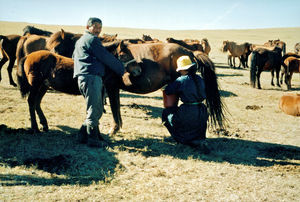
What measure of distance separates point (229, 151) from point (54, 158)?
3.31 m

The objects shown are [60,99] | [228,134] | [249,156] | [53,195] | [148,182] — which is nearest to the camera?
[53,195]

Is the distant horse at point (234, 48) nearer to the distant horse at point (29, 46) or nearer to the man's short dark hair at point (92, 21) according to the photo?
the distant horse at point (29, 46)

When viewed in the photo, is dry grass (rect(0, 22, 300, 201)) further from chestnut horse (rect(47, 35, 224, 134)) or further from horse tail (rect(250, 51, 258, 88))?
horse tail (rect(250, 51, 258, 88))

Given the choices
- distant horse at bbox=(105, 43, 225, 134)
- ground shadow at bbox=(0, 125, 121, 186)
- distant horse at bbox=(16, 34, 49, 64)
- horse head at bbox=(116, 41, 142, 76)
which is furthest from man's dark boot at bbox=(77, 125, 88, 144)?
distant horse at bbox=(16, 34, 49, 64)

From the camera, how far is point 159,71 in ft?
15.8

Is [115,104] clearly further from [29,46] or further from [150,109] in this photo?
[29,46]

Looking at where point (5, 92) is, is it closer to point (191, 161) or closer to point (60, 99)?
point (60, 99)

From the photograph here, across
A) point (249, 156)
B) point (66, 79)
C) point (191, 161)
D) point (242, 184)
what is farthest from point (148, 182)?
point (66, 79)

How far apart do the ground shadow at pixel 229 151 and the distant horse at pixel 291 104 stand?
2.60m

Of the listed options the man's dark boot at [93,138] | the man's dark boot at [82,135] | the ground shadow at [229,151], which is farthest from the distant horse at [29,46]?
the ground shadow at [229,151]

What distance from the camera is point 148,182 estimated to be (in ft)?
11.1

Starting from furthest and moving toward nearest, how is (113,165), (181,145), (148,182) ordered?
(181,145)
(113,165)
(148,182)

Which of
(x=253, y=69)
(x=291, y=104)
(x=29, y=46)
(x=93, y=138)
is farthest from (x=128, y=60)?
(x=253, y=69)

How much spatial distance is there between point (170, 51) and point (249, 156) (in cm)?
261
